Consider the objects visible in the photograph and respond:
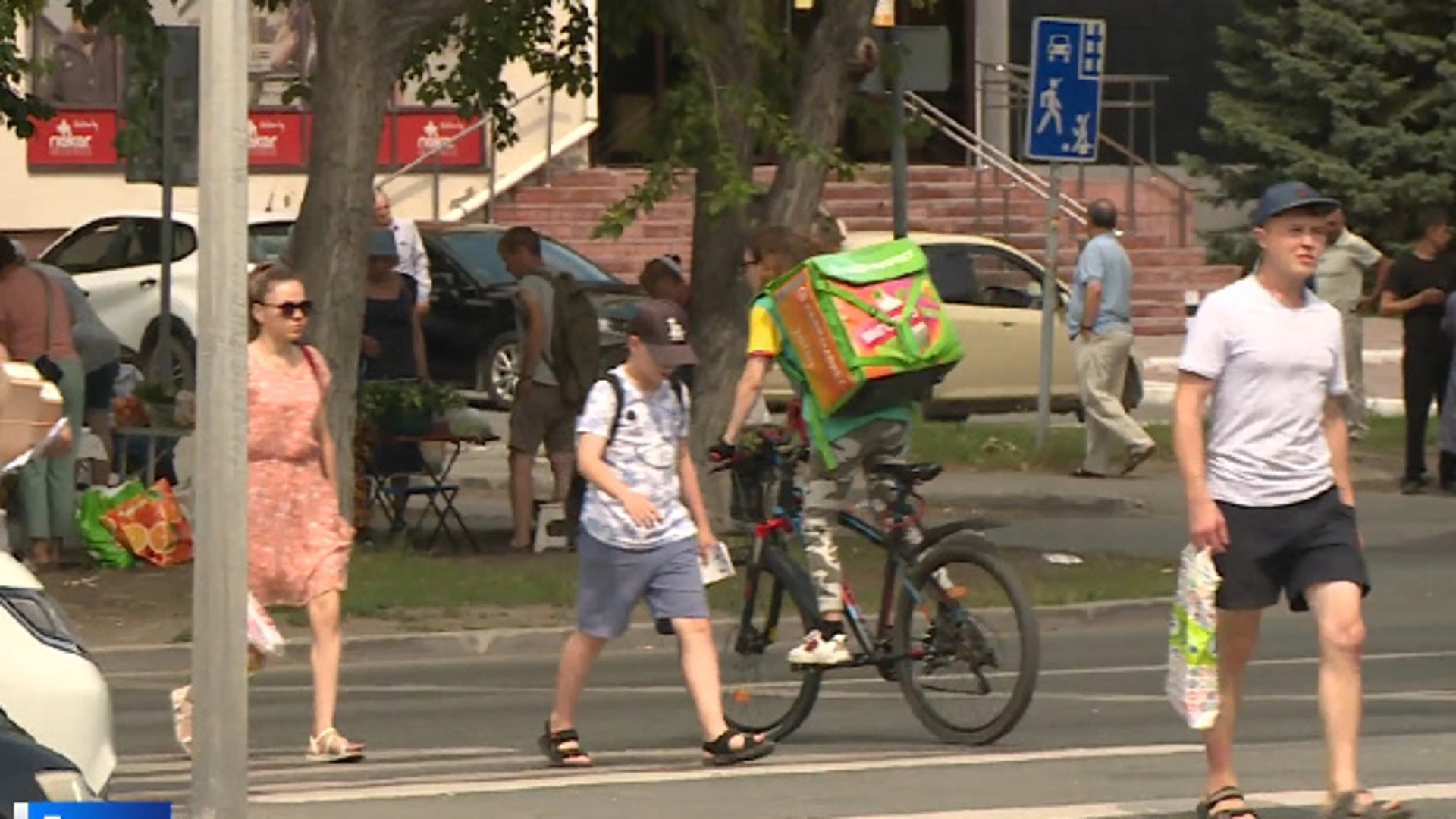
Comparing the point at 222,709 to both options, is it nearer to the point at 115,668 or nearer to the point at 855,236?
the point at 115,668

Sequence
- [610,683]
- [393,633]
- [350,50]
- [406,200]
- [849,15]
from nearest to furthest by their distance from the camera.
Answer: [610,683] < [393,633] < [350,50] < [849,15] < [406,200]

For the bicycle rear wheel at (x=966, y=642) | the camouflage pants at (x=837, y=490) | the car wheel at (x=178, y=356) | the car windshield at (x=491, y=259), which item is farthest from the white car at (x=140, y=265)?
the bicycle rear wheel at (x=966, y=642)

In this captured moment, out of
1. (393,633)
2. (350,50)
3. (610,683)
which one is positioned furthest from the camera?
(350,50)

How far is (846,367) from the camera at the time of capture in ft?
41.0

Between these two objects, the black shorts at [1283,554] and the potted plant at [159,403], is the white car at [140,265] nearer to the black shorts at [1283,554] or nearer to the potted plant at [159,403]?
the potted plant at [159,403]

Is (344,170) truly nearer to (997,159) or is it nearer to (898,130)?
(898,130)

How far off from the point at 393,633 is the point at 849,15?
4.83 metres

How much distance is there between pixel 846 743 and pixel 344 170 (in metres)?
6.48

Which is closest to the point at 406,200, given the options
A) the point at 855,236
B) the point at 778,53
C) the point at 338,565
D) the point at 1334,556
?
the point at 855,236

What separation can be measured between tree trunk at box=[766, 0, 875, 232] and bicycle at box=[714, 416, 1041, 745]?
21.2 feet

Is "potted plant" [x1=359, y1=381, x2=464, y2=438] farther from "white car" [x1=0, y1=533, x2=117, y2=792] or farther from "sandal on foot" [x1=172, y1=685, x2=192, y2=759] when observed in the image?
"white car" [x1=0, y1=533, x2=117, y2=792]

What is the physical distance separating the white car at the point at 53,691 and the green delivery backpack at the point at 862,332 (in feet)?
15.7

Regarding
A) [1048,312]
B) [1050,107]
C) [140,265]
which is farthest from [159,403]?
[140,265]

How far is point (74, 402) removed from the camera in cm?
1878
